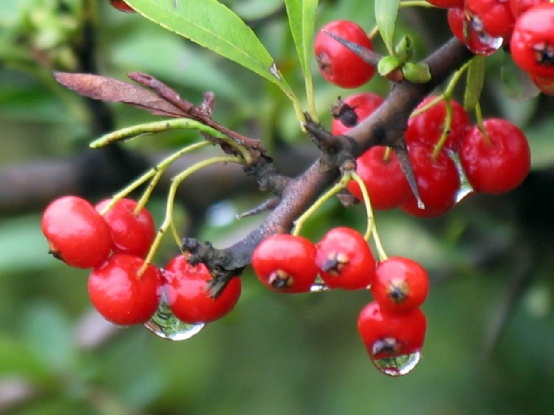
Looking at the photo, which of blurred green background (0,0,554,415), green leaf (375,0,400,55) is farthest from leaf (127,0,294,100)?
blurred green background (0,0,554,415)

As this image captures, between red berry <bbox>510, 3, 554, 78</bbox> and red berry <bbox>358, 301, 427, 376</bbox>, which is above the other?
red berry <bbox>510, 3, 554, 78</bbox>

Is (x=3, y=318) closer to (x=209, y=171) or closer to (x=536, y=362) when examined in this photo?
(x=209, y=171)

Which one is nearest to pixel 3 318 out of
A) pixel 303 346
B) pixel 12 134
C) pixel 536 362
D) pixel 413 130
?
pixel 12 134

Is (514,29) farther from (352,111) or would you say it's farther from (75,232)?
(75,232)

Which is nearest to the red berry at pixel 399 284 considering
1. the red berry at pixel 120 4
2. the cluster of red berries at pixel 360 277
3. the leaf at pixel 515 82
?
the cluster of red berries at pixel 360 277

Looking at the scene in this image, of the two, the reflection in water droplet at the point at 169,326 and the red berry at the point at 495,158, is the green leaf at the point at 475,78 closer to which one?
the red berry at the point at 495,158

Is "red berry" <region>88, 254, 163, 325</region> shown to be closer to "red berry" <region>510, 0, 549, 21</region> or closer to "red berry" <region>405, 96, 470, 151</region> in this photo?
"red berry" <region>405, 96, 470, 151</region>
